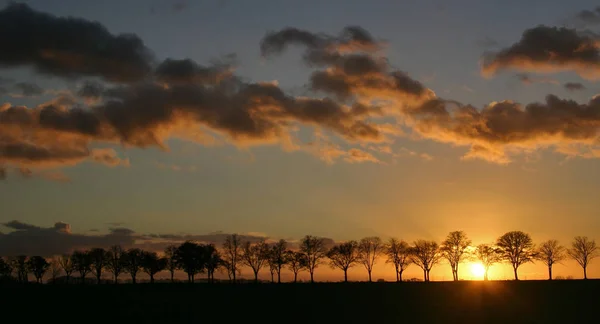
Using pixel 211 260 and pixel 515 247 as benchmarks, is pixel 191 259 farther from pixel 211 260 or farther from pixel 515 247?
pixel 515 247

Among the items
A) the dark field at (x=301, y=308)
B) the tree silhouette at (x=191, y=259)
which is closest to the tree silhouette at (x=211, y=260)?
the tree silhouette at (x=191, y=259)

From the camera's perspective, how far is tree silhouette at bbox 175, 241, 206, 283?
18788 centimetres

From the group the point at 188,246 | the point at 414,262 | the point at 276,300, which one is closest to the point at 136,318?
the point at 276,300

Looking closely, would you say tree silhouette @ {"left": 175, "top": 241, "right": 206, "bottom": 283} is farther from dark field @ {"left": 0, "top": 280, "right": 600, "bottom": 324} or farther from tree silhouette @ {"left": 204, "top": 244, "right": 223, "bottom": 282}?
dark field @ {"left": 0, "top": 280, "right": 600, "bottom": 324}

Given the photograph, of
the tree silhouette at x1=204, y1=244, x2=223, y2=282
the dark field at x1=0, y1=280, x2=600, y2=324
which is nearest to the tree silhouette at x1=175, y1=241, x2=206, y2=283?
the tree silhouette at x1=204, y1=244, x2=223, y2=282

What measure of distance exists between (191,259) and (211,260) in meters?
6.87

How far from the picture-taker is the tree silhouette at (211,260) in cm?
18996

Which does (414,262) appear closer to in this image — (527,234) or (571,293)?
(527,234)

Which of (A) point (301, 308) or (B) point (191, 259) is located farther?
(B) point (191, 259)

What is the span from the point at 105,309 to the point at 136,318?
12214 mm

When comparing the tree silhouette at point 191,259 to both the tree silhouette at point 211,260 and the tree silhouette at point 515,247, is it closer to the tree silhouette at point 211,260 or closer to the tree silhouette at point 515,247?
the tree silhouette at point 211,260

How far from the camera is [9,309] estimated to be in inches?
3169

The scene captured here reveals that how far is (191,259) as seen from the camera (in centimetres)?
18788

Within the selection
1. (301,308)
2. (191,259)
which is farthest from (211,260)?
(301,308)
